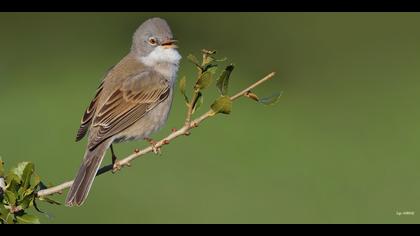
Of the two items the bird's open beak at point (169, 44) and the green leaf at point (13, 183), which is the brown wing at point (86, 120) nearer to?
the bird's open beak at point (169, 44)

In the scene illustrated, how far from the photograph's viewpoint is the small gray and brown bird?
533 centimetres

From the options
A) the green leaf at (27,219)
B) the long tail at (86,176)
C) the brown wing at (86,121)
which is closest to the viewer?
the green leaf at (27,219)

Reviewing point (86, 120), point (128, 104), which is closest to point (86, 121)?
point (86, 120)

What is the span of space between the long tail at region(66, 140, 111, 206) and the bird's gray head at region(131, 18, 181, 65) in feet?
2.65

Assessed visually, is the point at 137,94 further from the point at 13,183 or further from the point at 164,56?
the point at 13,183

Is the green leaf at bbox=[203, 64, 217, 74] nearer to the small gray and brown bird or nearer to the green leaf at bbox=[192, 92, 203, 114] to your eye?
the green leaf at bbox=[192, 92, 203, 114]

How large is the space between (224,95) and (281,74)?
8.56 m

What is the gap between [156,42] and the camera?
224 inches

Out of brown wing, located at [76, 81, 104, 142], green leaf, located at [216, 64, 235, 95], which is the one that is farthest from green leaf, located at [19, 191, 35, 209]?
brown wing, located at [76, 81, 104, 142]

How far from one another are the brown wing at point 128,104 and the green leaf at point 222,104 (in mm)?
1616

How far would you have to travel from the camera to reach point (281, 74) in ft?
40.0

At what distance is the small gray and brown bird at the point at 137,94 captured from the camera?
5.33 m

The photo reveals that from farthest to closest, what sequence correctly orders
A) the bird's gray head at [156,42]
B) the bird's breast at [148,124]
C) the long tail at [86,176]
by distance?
the bird's gray head at [156,42]
the bird's breast at [148,124]
the long tail at [86,176]

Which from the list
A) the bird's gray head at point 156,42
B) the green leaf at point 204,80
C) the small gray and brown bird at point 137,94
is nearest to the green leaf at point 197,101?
the green leaf at point 204,80
